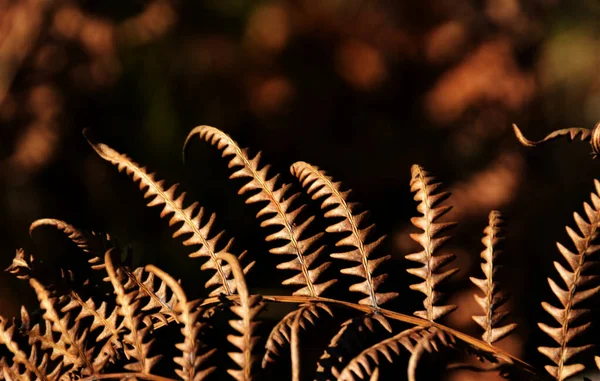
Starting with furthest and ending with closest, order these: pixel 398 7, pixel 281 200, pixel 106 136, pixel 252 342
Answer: pixel 398 7, pixel 106 136, pixel 281 200, pixel 252 342

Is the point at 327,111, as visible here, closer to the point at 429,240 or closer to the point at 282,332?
the point at 429,240

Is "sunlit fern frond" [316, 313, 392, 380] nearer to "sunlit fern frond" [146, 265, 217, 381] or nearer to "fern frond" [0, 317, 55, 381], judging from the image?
"sunlit fern frond" [146, 265, 217, 381]

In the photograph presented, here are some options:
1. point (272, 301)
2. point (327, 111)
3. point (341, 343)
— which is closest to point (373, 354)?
point (341, 343)

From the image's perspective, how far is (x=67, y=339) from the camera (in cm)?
72

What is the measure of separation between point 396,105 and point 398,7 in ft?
1.18

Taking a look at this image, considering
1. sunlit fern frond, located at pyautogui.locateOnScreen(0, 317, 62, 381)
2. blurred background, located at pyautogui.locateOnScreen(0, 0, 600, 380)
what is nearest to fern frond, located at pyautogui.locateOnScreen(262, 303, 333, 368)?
sunlit fern frond, located at pyautogui.locateOnScreen(0, 317, 62, 381)

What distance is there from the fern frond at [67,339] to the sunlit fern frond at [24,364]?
17 millimetres

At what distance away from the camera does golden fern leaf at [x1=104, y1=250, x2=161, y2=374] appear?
0.69 meters

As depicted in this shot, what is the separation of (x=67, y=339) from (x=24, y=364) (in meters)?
0.06

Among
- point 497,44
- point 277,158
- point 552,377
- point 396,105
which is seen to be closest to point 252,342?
point 552,377

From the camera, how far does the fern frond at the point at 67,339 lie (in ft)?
2.34

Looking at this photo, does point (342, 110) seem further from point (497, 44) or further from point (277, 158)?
point (497, 44)

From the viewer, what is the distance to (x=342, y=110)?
225 centimetres

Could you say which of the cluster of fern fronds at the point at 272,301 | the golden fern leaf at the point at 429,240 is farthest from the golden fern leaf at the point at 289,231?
the golden fern leaf at the point at 429,240
